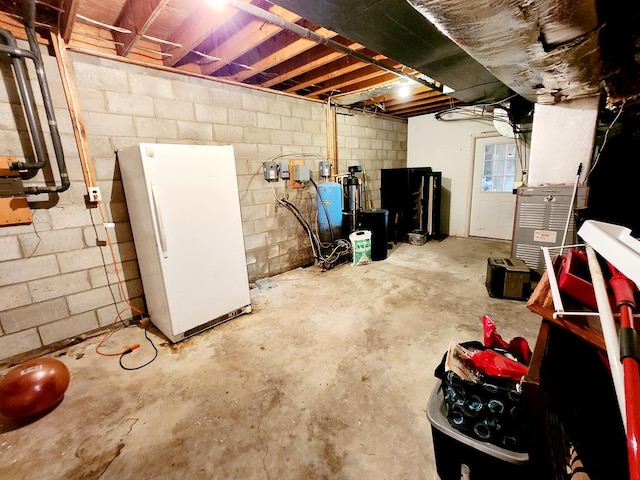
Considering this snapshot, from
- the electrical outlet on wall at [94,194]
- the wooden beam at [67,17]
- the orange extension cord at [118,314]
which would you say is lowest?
the orange extension cord at [118,314]

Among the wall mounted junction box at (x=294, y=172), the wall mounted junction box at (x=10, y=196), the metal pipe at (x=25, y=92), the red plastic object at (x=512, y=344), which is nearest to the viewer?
the red plastic object at (x=512, y=344)

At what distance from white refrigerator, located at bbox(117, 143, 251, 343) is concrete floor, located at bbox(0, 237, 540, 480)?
291mm

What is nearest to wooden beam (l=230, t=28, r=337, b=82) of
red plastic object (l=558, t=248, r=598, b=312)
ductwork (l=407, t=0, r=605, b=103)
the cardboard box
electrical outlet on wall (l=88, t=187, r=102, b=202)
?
ductwork (l=407, t=0, r=605, b=103)

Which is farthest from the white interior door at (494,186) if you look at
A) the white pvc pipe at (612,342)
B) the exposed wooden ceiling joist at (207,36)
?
the white pvc pipe at (612,342)

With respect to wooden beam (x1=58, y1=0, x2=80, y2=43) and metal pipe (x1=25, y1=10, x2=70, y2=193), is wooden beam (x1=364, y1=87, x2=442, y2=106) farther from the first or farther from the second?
metal pipe (x1=25, y1=10, x2=70, y2=193)

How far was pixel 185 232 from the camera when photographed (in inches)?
89.1

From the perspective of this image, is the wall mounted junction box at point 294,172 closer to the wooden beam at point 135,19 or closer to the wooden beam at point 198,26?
the wooden beam at point 198,26

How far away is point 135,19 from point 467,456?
10.7ft

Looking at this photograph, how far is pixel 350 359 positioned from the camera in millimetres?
2078

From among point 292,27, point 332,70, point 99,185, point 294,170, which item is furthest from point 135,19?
point 294,170

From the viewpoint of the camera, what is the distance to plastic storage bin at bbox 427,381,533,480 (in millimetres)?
906

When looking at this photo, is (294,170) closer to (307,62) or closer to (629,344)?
(307,62)

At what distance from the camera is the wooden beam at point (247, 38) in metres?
2.13

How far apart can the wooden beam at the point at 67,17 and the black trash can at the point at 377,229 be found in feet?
11.8
